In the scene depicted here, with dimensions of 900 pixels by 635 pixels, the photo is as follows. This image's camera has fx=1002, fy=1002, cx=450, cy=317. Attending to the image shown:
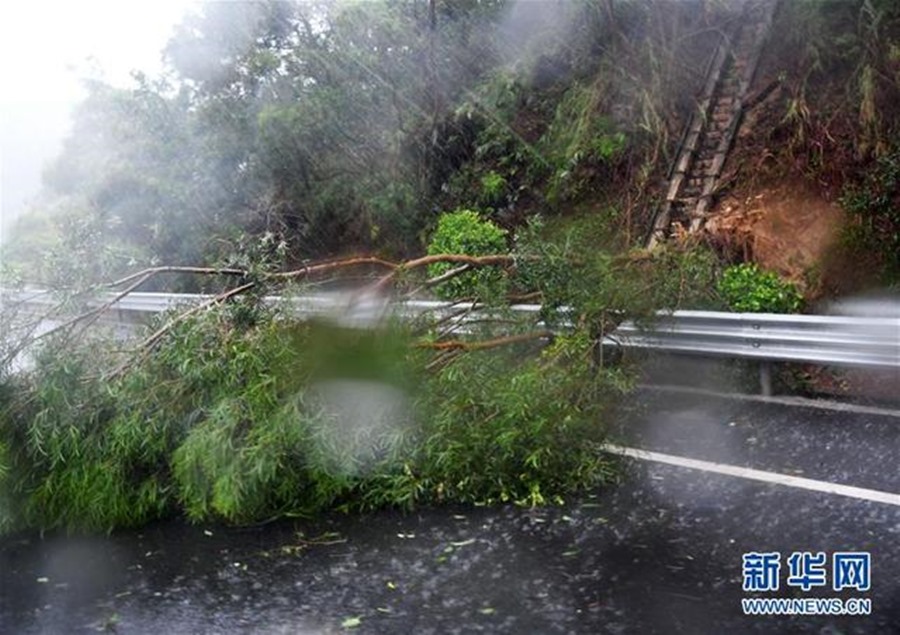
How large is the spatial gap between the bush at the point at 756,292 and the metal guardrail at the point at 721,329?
0.69 m

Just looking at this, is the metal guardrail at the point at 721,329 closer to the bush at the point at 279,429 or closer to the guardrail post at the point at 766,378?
the guardrail post at the point at 766,378

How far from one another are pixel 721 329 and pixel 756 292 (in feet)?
3.06

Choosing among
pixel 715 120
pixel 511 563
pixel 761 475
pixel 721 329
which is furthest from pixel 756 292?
pixel 511 563

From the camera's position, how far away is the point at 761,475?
448 centimetres

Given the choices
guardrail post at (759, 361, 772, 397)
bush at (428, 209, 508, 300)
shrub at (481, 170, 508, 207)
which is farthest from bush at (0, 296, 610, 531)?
shrub at (481, 170, 508, 207)

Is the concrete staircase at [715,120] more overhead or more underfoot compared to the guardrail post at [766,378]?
more overhead

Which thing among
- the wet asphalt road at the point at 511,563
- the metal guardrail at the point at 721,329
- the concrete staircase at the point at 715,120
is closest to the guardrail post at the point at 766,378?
the metal guardrail at the point at 721,329

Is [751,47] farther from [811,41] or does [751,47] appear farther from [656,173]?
→ [656,173]

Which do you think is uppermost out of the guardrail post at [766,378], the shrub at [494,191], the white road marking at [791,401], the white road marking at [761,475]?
the shrub at [494,191]

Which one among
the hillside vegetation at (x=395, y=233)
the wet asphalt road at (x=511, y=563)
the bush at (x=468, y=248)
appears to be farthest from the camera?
the bush at (x=468, y=248)

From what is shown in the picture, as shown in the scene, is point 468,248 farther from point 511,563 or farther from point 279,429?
point 511,563

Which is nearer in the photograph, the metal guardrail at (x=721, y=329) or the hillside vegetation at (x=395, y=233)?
the hillside vegetation at (x=395, y=233)

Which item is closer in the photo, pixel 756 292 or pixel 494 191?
pixel 756 292

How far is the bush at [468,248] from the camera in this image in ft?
18.6
